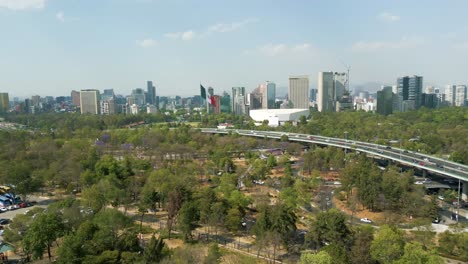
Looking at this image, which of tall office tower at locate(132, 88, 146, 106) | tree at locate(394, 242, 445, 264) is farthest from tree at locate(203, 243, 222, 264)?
tall office tower at locate(132, 88, 146, 106)

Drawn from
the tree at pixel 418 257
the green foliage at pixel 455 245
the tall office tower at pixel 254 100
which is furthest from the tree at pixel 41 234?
the tall office tower at pixel 254 100

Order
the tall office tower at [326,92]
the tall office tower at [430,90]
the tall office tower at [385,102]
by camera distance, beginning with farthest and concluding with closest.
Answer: the tall office tower at [430,90]
the tall office tower at [326,92]
the tall office tower at [385,102]

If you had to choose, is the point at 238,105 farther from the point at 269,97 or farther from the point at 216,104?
the point at 269,97

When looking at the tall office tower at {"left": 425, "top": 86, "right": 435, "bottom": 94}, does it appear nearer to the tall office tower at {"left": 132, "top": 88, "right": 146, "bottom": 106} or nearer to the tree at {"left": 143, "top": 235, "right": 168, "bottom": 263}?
the tall office tower at {"left": 132, "top": 88, "right": 146, "bottom": 106}

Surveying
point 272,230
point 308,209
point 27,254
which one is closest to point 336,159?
point 308,209

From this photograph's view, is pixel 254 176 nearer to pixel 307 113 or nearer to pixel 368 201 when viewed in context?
pixel 368 201

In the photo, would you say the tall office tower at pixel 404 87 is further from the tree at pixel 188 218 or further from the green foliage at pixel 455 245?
the tree at pixel 188 218

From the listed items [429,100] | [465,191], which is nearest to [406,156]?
[465,191]
